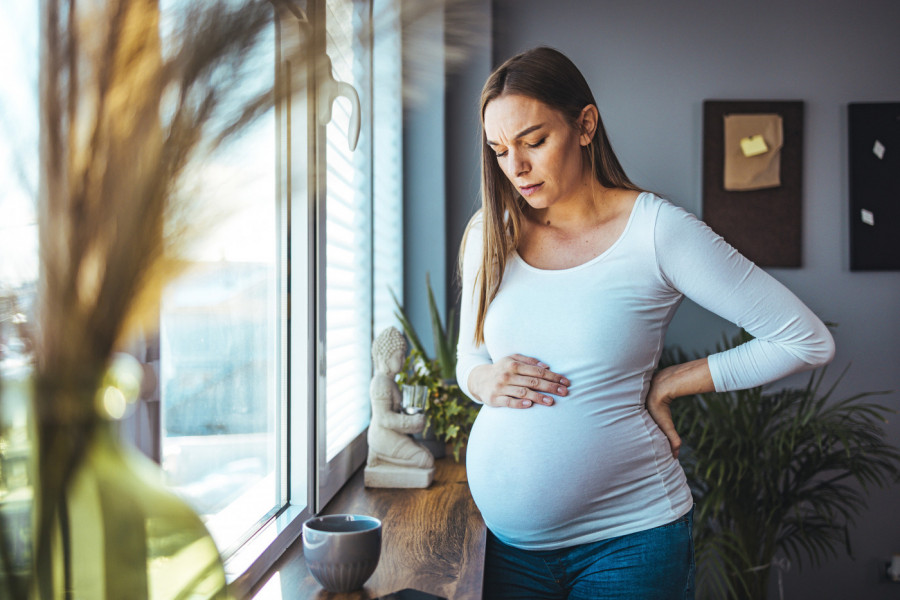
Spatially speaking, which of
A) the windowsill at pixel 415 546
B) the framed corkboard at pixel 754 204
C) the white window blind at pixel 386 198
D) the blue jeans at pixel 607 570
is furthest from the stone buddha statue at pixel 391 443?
the framed corkboard at pixel 754 204

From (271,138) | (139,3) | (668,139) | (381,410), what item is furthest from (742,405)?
(139,3)

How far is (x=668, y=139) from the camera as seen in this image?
2.84m

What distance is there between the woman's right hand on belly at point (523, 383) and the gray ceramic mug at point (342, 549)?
1.14 ft

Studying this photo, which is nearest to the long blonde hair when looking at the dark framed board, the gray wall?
the gray wall

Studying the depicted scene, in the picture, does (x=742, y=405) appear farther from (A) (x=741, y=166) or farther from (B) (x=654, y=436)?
(B) (x=654, y=436)

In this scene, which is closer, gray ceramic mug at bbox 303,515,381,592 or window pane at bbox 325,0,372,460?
gray ceramic mug at bbox 303,515,381,592

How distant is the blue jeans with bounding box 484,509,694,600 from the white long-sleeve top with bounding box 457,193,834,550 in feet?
0.08

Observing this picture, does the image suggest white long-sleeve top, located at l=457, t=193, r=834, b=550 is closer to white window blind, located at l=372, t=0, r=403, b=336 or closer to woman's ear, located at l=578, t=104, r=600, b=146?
woman's ear, located at l=578, t=104, r=600, b=146

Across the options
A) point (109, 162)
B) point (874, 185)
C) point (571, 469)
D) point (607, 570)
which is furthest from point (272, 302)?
point (874, 185)

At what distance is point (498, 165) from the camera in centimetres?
134

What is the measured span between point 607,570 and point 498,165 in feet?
2.40

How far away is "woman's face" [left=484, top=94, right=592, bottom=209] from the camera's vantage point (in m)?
1.21

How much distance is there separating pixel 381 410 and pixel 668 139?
1.81m

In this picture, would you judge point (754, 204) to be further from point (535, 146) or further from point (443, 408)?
point (535, 146)
